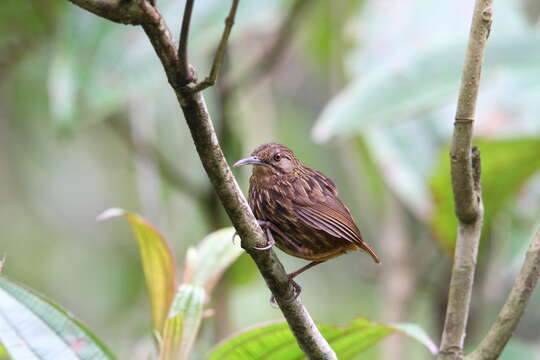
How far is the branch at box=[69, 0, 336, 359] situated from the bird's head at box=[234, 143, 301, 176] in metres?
0.69

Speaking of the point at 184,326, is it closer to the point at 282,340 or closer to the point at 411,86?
the point at 282,340

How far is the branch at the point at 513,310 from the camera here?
2188 mm

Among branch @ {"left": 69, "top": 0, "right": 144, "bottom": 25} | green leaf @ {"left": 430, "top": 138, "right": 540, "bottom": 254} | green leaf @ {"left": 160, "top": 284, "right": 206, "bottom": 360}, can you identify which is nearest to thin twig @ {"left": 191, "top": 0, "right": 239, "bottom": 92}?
branch @ {"left": 69, "top": 0, "right": 144, "bottom": 25}

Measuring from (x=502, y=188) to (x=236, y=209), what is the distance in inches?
94.2

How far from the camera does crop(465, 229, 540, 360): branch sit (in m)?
2.19

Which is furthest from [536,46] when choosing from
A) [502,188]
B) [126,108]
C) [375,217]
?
[126,108]

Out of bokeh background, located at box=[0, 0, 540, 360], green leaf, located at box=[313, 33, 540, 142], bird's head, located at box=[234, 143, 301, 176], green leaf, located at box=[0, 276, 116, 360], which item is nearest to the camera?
green leaf, located at box=[0, 276, 116, 360]

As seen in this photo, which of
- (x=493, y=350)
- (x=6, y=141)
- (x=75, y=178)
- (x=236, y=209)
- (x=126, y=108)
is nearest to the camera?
(x=236, y=209)

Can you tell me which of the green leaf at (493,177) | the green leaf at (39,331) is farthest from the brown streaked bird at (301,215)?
the green leaf at (493,177)

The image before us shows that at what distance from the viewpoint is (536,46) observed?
12.9 feet

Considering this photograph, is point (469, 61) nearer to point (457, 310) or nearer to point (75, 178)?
point (457, 310)

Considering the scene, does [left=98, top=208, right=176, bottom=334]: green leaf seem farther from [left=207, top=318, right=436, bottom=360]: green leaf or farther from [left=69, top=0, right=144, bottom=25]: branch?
[left=69, top=0, right=144, bottom=25]: branch

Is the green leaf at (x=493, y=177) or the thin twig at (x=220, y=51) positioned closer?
the thin twig at (x=220, y=51)

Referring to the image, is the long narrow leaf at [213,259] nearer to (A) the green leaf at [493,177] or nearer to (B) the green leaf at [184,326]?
(B) the green leaf at [184,326]
